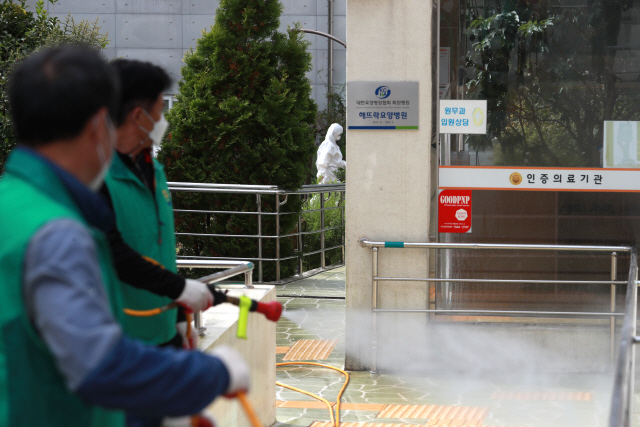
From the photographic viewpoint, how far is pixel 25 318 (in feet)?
3.37

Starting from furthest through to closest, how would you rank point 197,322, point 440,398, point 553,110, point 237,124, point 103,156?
point 237,124
point 553,110
point 440,398
point 197,322
point 103,156

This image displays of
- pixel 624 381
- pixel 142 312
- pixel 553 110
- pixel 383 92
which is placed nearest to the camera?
pixel 624 381

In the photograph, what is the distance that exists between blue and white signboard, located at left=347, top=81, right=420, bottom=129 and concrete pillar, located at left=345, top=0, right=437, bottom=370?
0.06m

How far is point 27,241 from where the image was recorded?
1.00 meters

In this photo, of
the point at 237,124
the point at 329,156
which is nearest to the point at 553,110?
the point at 237,124

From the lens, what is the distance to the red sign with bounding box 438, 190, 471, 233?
5.52 m

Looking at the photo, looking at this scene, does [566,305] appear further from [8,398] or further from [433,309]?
[8,398]

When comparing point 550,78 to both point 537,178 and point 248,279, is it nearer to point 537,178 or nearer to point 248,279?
point 537,178

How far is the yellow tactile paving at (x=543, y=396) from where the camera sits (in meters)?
4.86

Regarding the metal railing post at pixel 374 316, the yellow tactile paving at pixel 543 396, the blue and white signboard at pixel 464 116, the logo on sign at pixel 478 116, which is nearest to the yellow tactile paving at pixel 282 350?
the metal railing post at pixel 374 316

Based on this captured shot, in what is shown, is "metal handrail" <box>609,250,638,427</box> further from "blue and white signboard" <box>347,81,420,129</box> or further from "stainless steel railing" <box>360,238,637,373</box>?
"blue and white signboard" <box>347,81,420,129</box>

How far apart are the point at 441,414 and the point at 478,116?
240cm

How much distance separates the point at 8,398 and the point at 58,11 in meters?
18.6

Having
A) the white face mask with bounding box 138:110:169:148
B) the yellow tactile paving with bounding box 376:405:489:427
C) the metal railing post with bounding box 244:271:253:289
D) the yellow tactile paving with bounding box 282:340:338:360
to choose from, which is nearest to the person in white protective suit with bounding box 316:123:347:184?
the yellow tactile paving with bounding box 282:340:338:360
